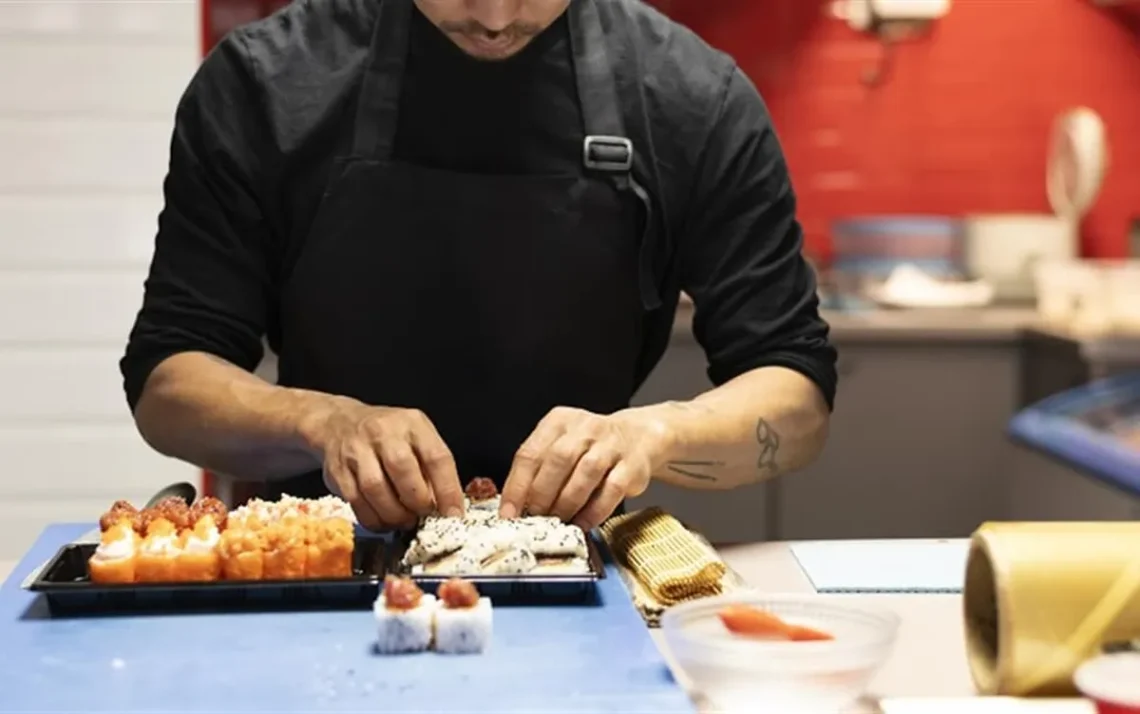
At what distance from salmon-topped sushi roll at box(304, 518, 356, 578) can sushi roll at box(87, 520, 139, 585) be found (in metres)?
0.14

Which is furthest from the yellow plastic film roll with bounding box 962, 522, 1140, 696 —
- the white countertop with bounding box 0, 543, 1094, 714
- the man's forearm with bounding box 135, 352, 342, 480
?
the man's forearm with bounding box 135, 352, 342, 480

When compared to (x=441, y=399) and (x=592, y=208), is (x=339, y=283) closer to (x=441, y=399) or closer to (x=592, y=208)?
(x=441, y=399)

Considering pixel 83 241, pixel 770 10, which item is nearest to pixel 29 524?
pixel 83 241

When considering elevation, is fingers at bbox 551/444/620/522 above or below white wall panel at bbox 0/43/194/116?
below

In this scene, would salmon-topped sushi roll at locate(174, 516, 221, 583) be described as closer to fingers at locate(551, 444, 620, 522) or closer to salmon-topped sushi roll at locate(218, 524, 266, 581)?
salmon-topped sushi roll at locate(218, 524, 266, 581)

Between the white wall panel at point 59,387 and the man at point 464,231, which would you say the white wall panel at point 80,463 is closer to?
the white wall panel at point 59,387

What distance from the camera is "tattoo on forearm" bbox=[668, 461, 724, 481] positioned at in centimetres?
159

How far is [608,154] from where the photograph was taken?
173cm

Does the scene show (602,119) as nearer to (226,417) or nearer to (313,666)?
(226,417)

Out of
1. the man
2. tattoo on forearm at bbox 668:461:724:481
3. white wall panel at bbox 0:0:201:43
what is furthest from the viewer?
white wall panel at bbox 0:0:201:43

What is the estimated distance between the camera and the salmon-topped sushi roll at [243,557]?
1.25 meters

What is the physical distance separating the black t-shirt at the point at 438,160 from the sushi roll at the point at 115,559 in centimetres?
47

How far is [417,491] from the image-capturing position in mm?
1375

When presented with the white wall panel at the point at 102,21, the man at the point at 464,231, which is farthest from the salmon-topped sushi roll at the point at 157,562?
the white wall panel at the point at 102,21
